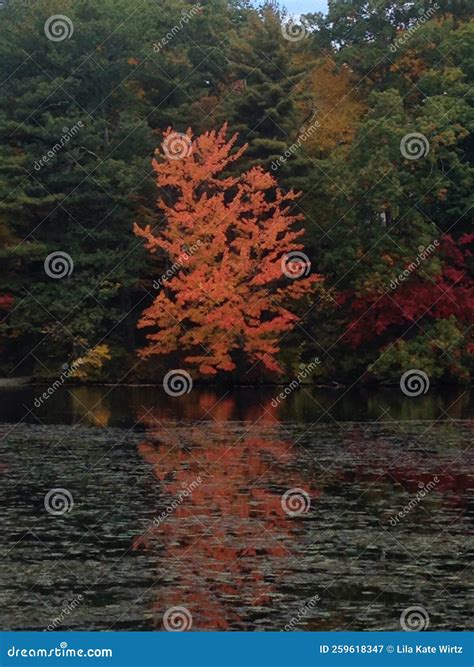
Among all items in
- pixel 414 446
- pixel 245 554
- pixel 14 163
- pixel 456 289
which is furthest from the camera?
pixel 14 163

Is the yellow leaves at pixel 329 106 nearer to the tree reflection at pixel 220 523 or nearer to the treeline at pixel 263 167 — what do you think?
the treeline at pixel 263 167

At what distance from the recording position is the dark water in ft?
51.9

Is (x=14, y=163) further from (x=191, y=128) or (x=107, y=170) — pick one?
(x=191, y=128)

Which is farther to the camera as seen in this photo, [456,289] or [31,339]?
[31,339]

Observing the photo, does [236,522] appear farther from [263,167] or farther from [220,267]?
[263,167]

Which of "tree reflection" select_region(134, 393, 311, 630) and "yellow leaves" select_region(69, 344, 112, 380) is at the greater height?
"yellow leaves" select_region(69, 344, 112, 380)

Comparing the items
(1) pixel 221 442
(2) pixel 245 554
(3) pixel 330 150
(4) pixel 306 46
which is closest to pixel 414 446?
(1) pixel 221 442

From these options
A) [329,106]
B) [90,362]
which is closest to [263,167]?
[329,106]

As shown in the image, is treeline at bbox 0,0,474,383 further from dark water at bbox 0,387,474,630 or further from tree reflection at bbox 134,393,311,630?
tree reflection at bbox 134,393,311,630

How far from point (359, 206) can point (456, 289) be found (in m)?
4.80

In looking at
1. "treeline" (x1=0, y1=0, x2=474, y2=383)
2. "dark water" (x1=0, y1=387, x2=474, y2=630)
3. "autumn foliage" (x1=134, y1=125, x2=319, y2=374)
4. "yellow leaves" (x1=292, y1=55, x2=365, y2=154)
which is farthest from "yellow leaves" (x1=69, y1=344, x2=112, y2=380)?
"dark water" (x1=0, y1=387, x2=474, y2=630)

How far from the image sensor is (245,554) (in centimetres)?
1864

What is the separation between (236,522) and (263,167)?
3345 cm

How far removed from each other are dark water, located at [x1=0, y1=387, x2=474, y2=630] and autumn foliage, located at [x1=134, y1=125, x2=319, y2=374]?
13.8 metres
